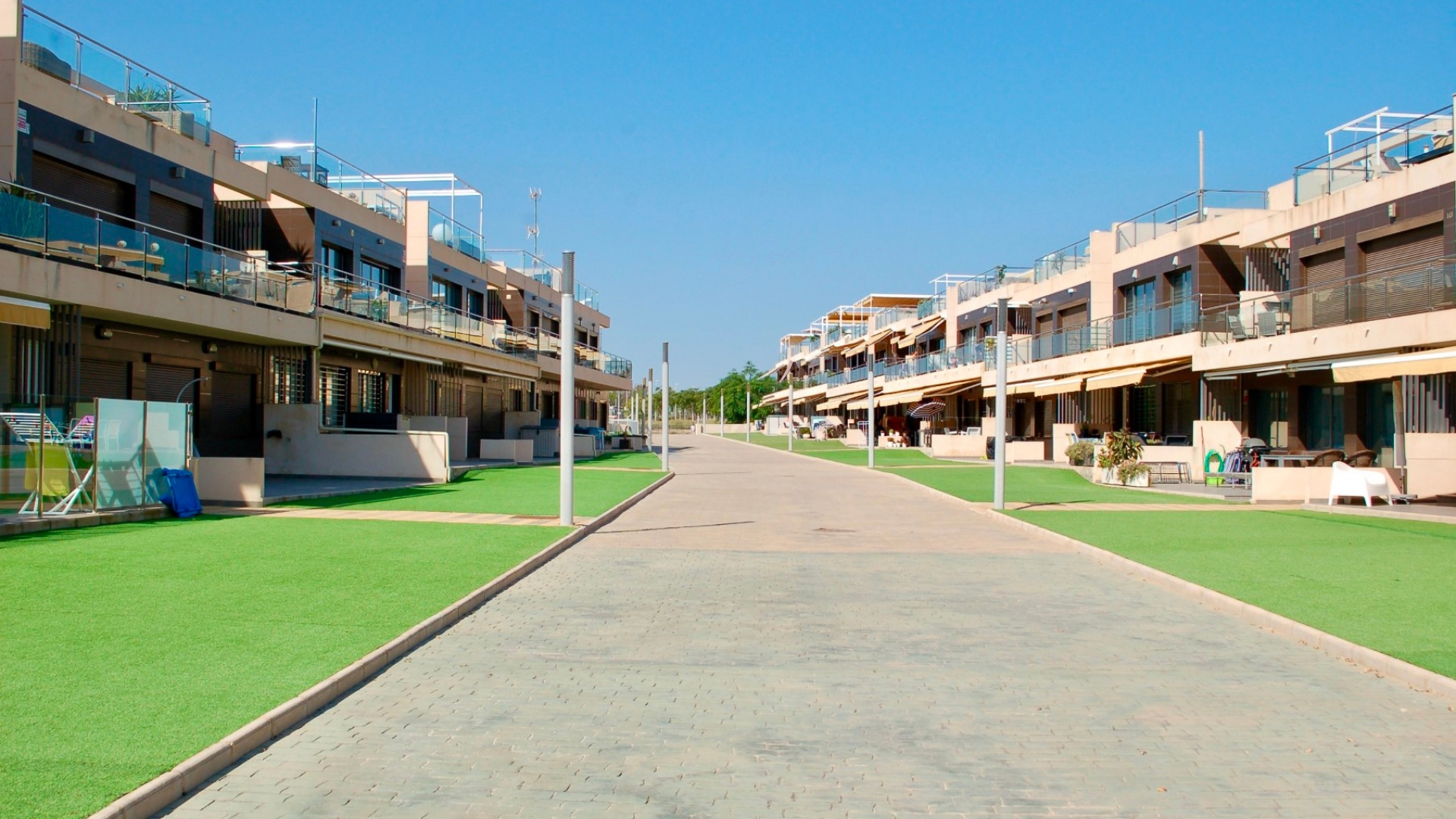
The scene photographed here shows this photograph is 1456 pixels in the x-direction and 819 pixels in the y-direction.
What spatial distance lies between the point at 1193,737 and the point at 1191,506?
1648 cm

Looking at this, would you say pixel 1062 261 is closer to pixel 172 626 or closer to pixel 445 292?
pixel 445 292

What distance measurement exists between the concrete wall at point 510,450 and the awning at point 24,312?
2035 cm

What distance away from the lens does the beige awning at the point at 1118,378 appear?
31.1 metres

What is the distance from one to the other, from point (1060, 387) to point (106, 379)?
95.8 ft

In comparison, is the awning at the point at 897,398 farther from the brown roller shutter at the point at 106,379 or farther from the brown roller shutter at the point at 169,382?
the brown roller shutter at the point at 106,379

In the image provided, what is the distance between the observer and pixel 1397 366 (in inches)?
776

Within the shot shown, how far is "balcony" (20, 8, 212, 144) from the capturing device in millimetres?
19297

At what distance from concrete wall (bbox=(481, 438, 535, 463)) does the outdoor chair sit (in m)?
25.1

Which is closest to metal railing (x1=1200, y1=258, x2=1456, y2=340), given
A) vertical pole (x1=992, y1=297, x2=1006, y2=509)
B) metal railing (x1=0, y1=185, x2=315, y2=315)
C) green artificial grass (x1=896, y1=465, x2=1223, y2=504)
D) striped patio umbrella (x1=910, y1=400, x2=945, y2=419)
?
green artificial grass (x1=896, y1=465, x2=1223, y2=504)

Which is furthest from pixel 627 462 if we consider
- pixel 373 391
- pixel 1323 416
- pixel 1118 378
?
pixel 1323 416

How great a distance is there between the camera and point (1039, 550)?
14719 millimetres

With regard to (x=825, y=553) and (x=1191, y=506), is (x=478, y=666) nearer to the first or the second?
(x=825, y=553)

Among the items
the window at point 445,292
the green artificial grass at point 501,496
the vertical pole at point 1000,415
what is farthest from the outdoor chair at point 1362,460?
the window at point 445,292

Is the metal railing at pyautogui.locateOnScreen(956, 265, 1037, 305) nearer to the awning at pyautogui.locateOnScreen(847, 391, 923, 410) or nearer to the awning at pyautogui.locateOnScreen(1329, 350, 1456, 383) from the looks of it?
the awning at pyautogui.locateOnScreen(847, 391, 923, 410)
